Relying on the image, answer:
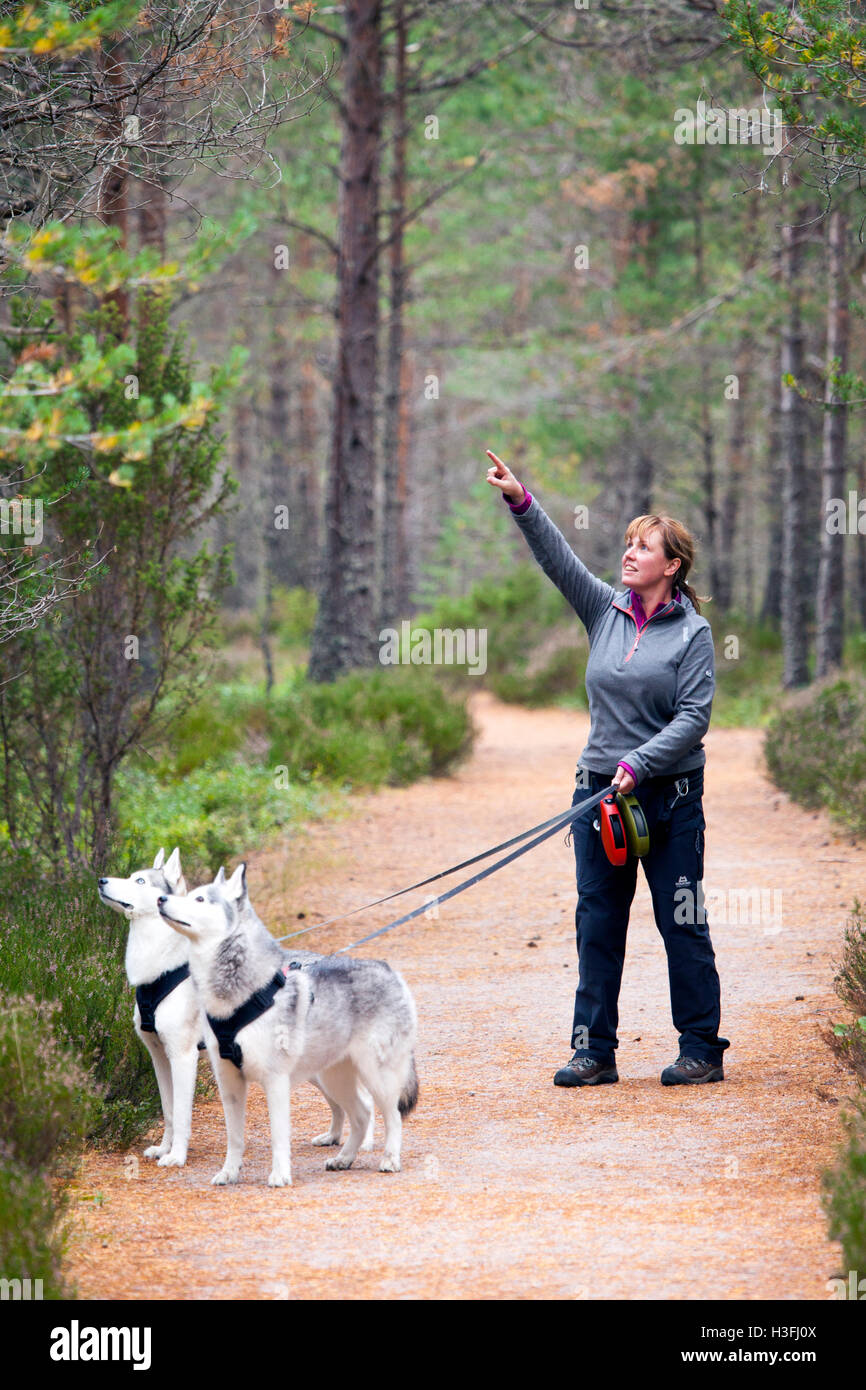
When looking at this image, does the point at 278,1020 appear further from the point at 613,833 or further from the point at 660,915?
the point at 660,915

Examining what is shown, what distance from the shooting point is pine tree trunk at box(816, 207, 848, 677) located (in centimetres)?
1636

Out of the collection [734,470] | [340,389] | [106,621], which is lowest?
[106,621]

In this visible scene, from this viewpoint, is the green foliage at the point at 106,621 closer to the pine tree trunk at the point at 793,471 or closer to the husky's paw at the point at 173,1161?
the husky's paw at the point at 173,1161

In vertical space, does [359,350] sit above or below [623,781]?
above

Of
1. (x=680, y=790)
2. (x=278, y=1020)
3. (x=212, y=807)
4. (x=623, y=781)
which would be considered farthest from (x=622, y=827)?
(x=212, y=807)

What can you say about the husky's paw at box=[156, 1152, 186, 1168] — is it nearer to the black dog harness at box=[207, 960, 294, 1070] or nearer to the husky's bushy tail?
the black dog harness at box=[207, 960, 294, 1070]

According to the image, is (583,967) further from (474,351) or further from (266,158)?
(474,351)

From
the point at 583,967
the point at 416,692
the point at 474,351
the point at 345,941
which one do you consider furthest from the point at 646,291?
the point at 583,967

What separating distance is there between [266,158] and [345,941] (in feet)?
15.4

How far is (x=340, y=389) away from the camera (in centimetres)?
1622

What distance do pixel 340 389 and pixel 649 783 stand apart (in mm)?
11581

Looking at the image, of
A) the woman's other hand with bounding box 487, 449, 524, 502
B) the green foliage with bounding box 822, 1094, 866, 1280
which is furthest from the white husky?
the green foliage with bounding box 822, 1094, 866, 1280

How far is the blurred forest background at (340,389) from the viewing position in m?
5.30

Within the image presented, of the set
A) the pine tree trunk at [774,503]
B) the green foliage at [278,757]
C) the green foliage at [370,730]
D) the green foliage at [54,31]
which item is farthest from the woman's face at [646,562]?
the pine tree trunk at [774,503]
